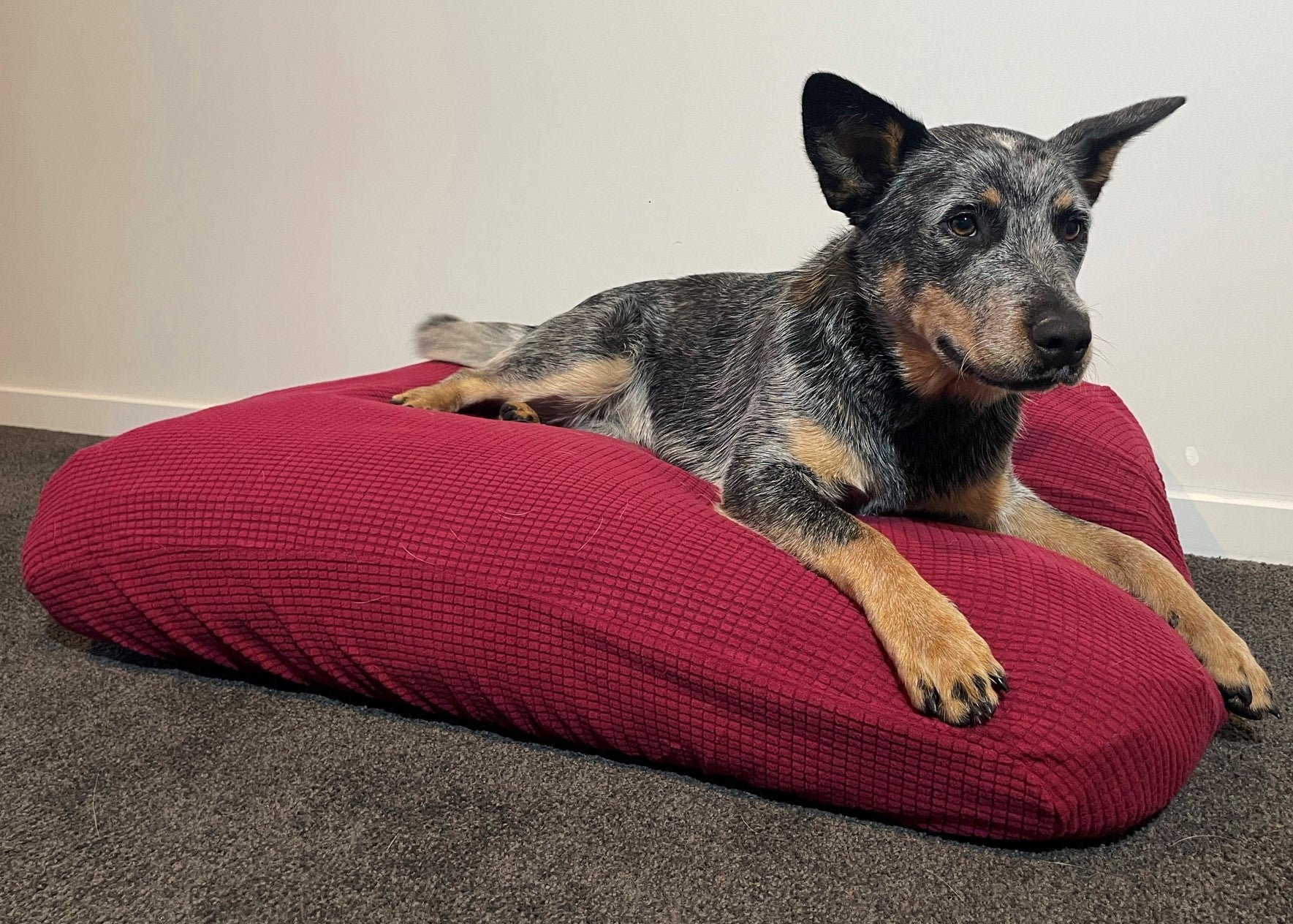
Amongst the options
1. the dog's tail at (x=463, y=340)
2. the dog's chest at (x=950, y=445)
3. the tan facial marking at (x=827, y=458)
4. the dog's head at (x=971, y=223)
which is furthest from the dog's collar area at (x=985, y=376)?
the dog's tail at (x=463, y=340)

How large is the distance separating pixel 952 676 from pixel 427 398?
1854mm

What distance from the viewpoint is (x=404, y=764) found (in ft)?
5.59

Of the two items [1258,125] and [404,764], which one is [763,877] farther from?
[1258,125]

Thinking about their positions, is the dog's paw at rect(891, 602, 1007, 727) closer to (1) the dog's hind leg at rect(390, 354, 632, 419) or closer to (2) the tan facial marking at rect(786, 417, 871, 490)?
(2) the tan facial marking at rect(786, 417, 871, 490)

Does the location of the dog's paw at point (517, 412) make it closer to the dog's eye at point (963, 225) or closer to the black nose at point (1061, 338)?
the dog's eye at point (963, 225)

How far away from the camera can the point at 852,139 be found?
1.97 metres

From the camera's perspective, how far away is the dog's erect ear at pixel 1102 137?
1.98 meters

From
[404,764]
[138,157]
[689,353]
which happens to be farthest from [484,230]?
[404,764]

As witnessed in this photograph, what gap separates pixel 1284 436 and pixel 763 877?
273 cm

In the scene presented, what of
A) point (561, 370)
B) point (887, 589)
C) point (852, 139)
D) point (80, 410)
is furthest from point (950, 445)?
point (80, 410)

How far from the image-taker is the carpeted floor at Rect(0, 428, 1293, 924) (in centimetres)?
135

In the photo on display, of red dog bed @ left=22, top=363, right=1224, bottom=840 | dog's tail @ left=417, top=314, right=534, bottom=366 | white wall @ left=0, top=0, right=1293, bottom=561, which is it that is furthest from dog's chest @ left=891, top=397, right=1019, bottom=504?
dog's tail @ left=417, top=314, right=534, bottom=366

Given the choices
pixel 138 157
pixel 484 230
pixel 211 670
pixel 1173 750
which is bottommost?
pixel 211 670

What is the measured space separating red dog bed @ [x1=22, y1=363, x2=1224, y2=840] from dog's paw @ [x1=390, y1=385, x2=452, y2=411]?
488 millimetres
